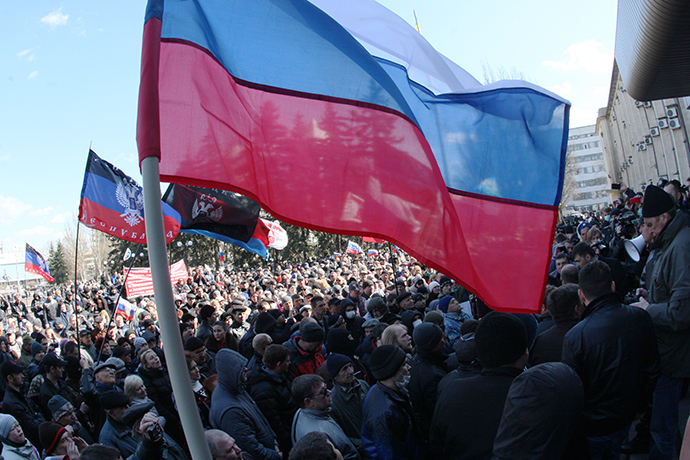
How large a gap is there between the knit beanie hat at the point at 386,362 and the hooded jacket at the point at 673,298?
2024 mm

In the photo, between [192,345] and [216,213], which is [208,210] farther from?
[192,345]

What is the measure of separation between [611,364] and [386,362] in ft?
4.93

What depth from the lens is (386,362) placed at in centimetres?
383

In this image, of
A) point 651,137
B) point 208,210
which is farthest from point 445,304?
point 651,137

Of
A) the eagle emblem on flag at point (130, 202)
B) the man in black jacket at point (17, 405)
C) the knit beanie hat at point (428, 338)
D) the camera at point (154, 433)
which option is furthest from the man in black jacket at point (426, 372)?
the eagle emblem on flag at point (130, 202)

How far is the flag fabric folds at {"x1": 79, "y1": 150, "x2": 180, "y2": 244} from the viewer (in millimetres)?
8086

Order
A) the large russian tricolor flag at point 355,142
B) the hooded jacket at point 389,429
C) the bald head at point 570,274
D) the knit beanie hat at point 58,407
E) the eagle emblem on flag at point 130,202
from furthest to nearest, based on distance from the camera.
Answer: the eagle emblem on flag at point 130,202, the bald head at point 570,274, the knit beanie hat at point 58,407, the hooded jacket at point 389,429, the large russian tricolor flag at point 355,142

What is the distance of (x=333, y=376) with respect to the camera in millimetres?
4559

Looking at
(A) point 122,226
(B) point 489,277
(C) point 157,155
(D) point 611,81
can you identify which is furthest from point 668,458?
(D) point 611,81

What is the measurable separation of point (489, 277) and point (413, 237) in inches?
24.3

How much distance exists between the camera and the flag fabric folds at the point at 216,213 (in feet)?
21.7

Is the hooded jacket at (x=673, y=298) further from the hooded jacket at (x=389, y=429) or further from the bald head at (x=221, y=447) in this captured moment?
the bald head at (x=221, y=447)

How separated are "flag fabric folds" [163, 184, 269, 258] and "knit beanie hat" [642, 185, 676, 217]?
4.23 meters

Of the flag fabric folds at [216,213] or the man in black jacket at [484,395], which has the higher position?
the flag fabric folds at [216,213]
